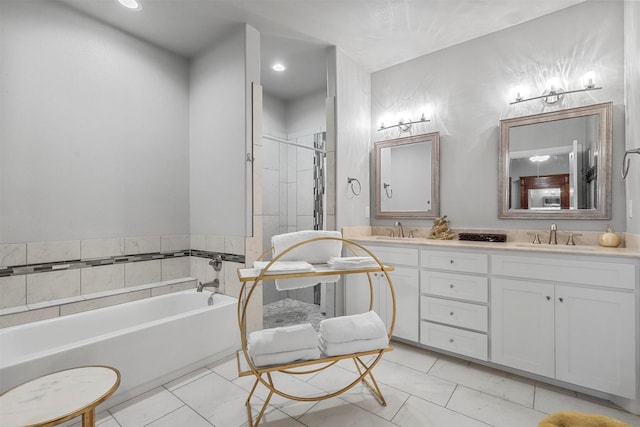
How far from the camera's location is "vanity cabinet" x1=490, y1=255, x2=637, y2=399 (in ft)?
5.52

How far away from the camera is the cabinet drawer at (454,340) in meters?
2.14

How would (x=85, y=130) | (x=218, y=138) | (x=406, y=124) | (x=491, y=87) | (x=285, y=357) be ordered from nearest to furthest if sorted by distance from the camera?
(x=285, y=357), (x=85, y=130), (x=491, y=87), (x=218, y=138), (x=406, y=124)

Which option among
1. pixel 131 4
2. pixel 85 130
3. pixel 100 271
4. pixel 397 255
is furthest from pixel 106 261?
pixel 397 255

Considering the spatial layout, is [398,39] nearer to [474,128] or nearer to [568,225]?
[474,128]

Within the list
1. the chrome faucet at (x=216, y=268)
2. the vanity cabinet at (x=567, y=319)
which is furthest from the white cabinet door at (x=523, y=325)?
the chrome faucet at (x=216, y=268)

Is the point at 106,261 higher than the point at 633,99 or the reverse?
the reverse

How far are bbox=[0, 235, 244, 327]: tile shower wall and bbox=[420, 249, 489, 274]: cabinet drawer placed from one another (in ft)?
5.24

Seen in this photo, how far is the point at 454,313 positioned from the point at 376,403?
94cm

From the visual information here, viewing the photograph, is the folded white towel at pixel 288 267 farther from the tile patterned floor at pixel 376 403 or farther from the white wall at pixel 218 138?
the white wall at pixel 218 138

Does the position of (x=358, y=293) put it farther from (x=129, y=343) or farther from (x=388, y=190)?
(x=129, y=343)

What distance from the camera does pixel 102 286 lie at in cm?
243

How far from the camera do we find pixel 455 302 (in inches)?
89.0

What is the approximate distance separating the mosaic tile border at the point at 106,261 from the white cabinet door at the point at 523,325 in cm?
205

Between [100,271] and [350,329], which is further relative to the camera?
[100,271]
